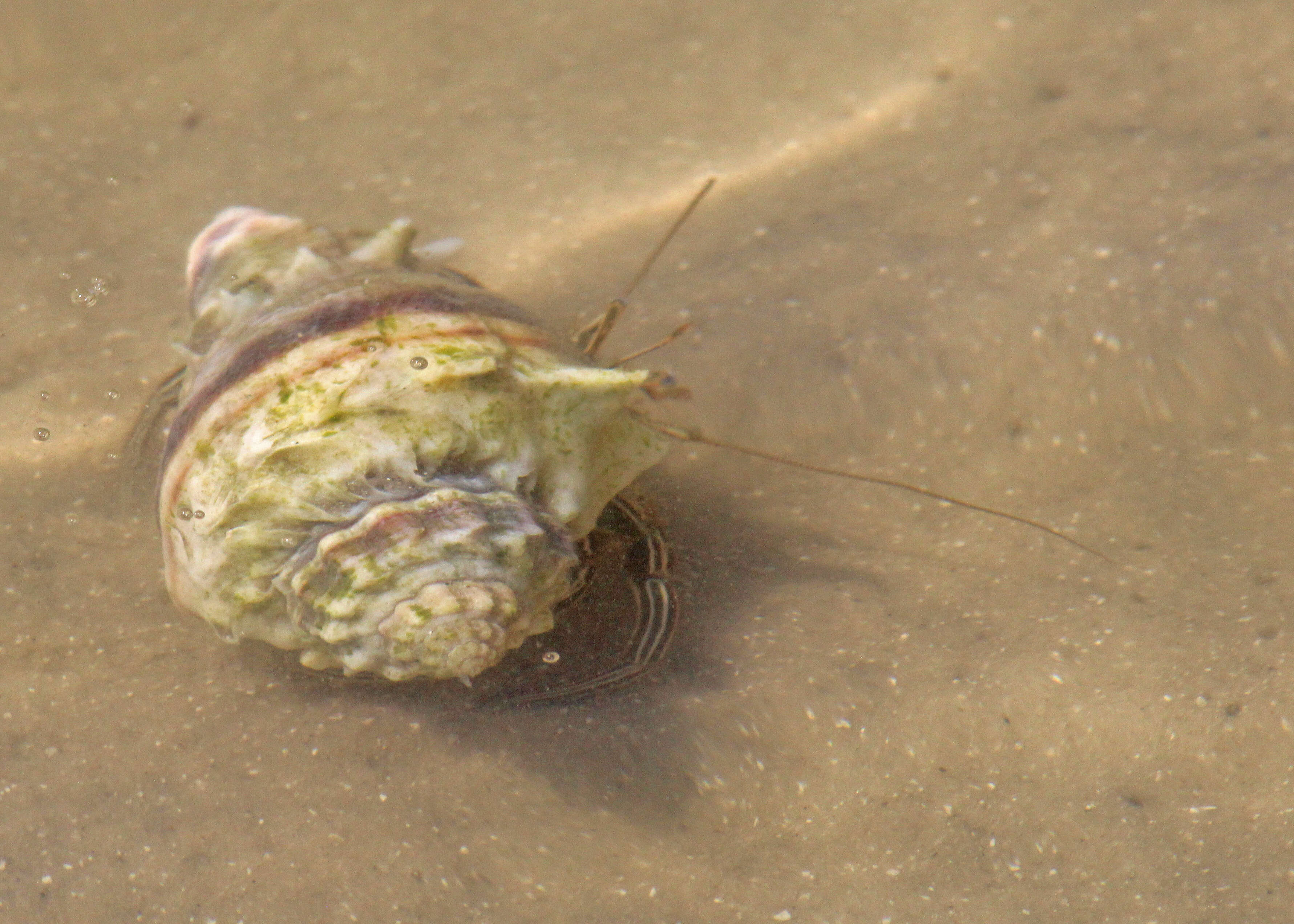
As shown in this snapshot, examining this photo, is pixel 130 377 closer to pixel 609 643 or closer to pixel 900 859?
pixel 609 643

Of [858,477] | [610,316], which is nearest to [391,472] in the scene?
[610,316]

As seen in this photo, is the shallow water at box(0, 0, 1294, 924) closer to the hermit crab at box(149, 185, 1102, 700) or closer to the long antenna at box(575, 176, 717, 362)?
the long antenna at box(575, 176, 717, 362)

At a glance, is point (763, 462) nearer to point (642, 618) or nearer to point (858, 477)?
point (858, 477)

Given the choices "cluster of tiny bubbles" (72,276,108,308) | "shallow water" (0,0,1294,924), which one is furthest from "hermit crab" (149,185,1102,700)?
"cluster of tiny bubbles" (72,276,108,308)

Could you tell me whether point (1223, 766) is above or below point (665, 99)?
Result: below

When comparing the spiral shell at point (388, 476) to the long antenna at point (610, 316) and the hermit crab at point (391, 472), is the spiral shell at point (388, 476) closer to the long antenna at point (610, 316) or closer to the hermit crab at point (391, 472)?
the hermit crab at point (391, 472)

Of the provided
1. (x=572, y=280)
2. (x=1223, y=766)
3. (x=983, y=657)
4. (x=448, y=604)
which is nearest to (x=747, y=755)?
(x=983, y=657)
